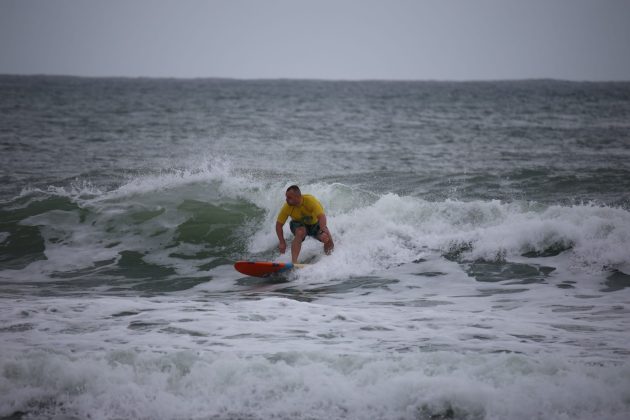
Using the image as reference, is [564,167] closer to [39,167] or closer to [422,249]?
[422,249]

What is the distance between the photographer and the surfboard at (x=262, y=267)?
10352 millimetres

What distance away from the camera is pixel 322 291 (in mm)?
9461

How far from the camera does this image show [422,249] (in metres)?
11.4

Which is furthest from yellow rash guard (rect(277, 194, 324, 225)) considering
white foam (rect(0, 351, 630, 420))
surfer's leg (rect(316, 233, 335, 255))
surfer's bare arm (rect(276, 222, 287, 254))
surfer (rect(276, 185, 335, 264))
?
white foam (rect(0, 351, 630, 420))

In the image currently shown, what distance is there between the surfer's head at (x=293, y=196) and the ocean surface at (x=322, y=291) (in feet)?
3.81

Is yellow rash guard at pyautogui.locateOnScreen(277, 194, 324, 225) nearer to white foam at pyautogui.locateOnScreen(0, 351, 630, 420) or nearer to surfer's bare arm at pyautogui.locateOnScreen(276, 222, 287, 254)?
surfer's bare arm at pyautogui.locateOnScreen(276, 222, 287, 254)

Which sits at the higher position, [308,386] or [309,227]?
[309,227]

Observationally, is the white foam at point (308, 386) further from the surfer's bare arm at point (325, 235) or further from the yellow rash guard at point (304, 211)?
the yellow rash guard at point (304, 211)

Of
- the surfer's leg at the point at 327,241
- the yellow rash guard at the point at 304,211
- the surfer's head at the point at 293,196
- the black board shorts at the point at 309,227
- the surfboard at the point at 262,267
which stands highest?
the surfer's head at the point at 293,196

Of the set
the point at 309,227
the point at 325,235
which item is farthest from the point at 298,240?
the point at 325,235

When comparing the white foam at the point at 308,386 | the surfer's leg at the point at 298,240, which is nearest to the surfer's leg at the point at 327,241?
the surfer's leg at the point at 298,240

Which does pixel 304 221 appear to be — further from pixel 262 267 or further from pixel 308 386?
pixel 308 386

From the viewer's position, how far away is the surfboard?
34.0 feet

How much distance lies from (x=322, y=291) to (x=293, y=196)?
1934 millimetres
